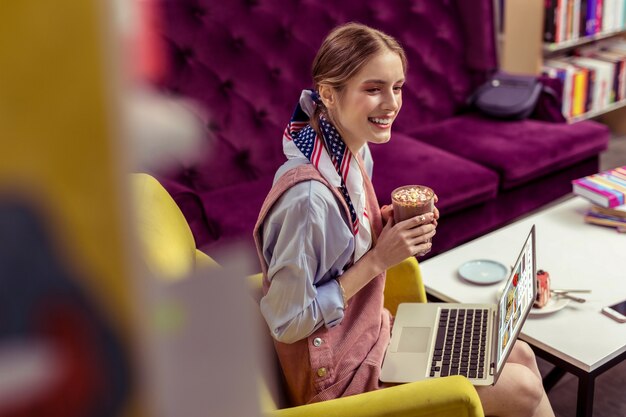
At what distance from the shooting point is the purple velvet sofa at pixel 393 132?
261 centimetres

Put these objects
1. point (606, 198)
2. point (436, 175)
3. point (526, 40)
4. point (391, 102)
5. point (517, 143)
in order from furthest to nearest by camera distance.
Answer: point (526, 40) < point (517, 143) < point (436, 175) < point (606, 198) < point (391, 102)

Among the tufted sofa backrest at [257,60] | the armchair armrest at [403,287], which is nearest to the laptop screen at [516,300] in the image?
the armchair armrest at [403,287]

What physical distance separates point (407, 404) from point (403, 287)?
58 cm

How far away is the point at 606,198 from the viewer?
2158mm

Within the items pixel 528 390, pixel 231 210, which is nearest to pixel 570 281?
pixel 528 390

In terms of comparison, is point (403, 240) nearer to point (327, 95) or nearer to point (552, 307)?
point (327, 95)

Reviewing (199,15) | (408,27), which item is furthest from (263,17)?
(408,27)

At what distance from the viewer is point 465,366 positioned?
1507mm

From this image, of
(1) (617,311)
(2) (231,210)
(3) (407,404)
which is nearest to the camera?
(3) (407,404)

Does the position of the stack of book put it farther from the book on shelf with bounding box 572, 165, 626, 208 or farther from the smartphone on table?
the smartphone on table

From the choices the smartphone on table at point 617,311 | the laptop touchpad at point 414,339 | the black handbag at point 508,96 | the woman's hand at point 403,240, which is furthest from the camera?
the black handbag at point 508,96

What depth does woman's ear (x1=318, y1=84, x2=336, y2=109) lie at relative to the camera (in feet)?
4.80

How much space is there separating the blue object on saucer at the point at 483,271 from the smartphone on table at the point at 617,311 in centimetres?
28

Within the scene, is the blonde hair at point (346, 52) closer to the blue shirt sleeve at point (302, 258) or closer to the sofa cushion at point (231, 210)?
the blue shirt sleeve at point (302, 258)
